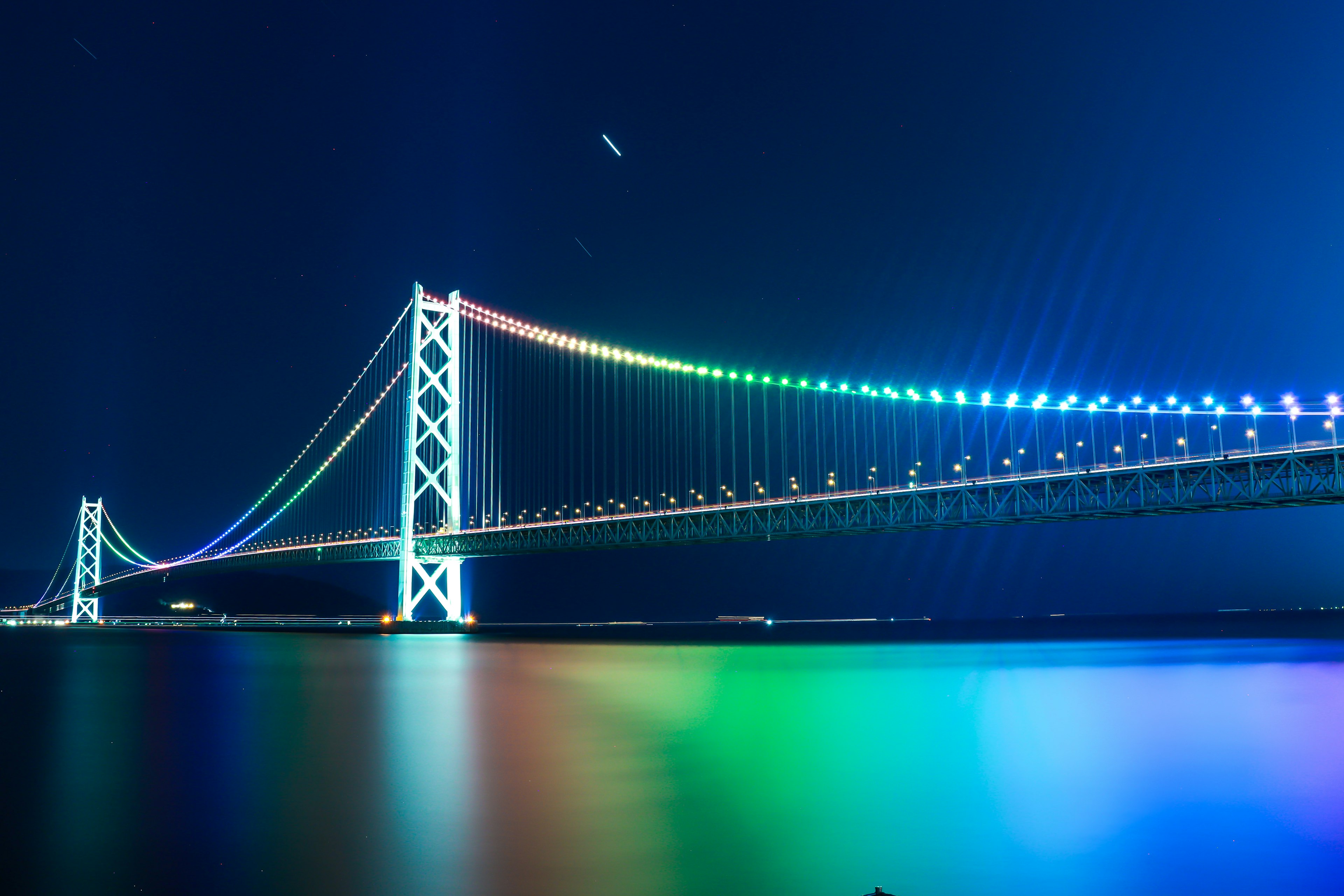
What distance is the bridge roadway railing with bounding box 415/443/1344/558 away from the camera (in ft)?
103

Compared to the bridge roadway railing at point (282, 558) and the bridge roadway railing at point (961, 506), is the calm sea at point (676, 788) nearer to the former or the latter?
the bridge roadway railing at point (961, 506)

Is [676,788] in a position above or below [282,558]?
below

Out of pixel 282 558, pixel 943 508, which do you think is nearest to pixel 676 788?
pixel 943 508

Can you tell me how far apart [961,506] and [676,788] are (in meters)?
A: 29.4

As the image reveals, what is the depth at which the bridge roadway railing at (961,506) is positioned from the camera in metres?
31.5

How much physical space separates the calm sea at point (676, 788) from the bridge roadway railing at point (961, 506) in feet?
39.8

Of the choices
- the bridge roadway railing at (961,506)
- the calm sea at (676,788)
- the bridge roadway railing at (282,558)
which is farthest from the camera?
the bridge roadway railing at (282,558)

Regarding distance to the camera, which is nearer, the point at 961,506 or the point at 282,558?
the point at 961,506

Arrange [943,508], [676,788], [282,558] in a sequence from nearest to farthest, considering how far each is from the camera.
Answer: [676,788] < [943,508] < [282,558]

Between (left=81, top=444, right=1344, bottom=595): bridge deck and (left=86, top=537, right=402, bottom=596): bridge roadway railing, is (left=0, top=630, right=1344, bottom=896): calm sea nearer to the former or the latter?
(left=81, top=444, right=1344, bottom=595): bridge deck

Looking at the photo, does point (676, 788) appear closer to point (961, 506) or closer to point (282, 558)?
point (961, 506)

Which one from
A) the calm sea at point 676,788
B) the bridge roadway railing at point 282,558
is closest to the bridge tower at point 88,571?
the bridge roadway railing at point 282,558

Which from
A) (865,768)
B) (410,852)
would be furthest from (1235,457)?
(410,852)

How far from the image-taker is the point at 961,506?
37188 millimetres
